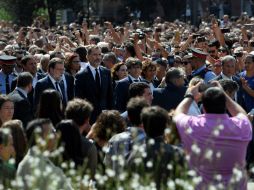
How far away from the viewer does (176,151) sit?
7.38 m

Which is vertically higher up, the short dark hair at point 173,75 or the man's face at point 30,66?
the short dark hair at point 173,75

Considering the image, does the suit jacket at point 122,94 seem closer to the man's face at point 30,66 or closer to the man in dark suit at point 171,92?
the man in dark suit at point 171,92

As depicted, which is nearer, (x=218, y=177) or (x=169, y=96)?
(x=218, y=177)

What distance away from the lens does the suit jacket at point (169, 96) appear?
1181cm

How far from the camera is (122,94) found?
1285 cm

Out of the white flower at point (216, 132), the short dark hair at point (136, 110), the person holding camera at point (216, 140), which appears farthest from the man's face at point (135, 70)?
the white flower at point (216, 132)

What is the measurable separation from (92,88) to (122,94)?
0.96m

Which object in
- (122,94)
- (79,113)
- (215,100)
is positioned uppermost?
(215,100)

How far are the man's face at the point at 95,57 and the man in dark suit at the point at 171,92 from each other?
6.63 feet

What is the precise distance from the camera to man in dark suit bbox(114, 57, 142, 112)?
12.8m

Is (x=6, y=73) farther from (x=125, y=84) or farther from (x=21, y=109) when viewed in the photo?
(x=21, y=109)

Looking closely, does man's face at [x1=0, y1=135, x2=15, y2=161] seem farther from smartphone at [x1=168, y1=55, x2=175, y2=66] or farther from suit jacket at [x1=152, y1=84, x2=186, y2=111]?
smartphone at [x1=168, y1=55, x2=175, y2=66]

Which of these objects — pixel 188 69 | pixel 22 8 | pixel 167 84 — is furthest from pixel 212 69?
pixel 22 8

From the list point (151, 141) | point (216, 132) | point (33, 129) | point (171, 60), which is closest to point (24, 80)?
point (33, 129)
